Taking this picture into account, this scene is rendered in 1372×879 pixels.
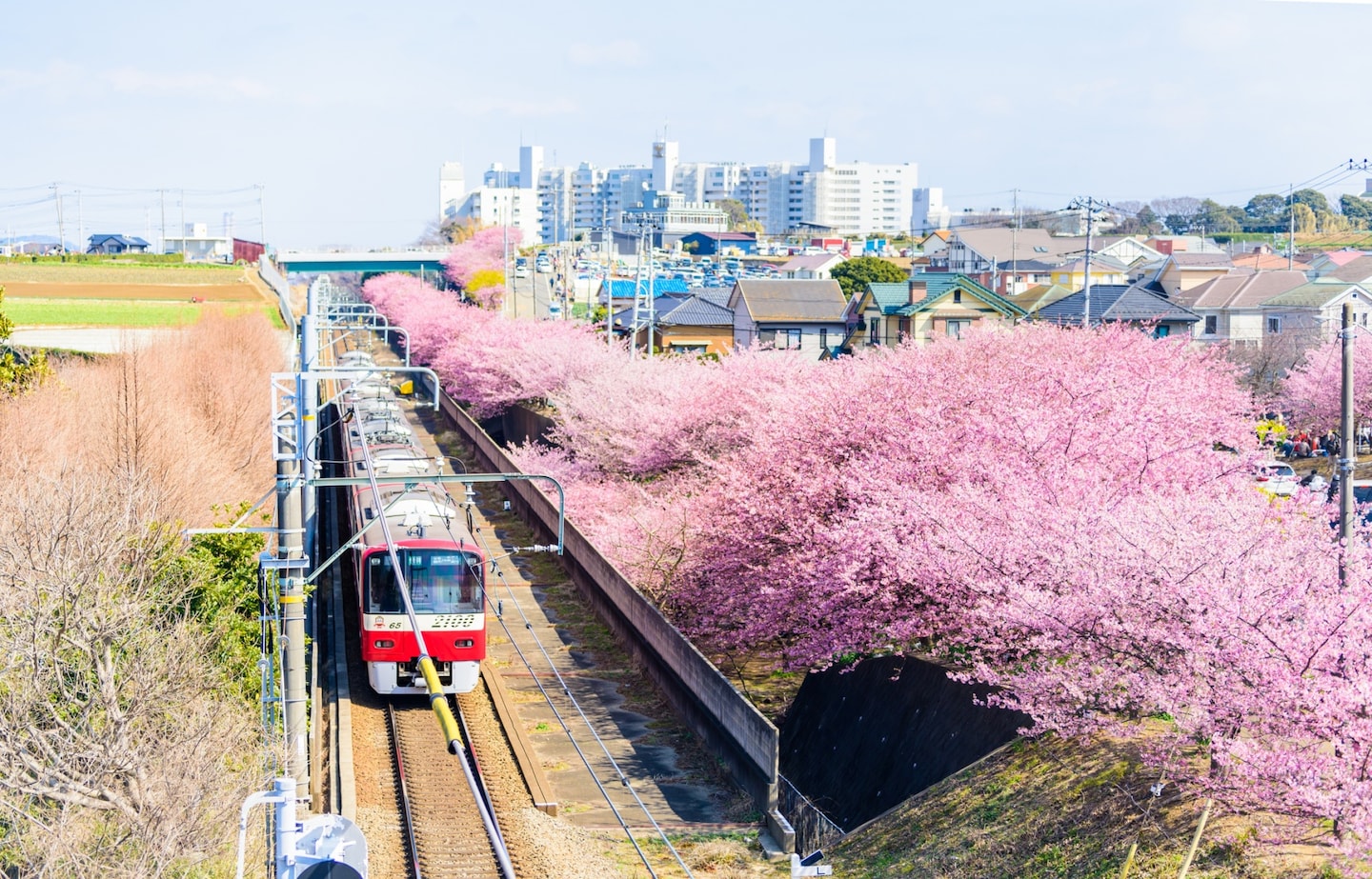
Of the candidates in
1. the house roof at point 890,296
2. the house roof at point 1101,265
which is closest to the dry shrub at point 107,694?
the house roof at point 890,296

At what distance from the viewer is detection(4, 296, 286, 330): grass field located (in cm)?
5428

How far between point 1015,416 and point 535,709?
8267 mm

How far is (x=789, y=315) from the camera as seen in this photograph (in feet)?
190

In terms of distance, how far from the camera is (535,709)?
65.5 feet

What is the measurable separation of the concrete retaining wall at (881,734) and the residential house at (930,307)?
108ft

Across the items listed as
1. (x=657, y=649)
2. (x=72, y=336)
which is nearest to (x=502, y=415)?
(x=72, y=336)

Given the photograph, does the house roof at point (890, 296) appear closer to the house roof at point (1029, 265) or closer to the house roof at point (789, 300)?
the house roof at point (789, 300)

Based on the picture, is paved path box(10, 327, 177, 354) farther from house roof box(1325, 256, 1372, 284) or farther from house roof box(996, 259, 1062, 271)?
house roof box(996, 259, 1062, 271)

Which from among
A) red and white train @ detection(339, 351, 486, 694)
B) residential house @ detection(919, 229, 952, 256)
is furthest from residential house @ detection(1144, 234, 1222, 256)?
red and white train @ detection(339, 351, 486, 694)

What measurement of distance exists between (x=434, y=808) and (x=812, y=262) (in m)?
82.3

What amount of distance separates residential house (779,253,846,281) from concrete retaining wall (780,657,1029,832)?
63.6m

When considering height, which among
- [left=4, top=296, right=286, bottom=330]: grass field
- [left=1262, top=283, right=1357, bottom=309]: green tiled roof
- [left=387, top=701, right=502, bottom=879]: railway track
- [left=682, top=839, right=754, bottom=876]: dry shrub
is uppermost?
[left=1262, top=283, right=1357, bottom=309]: green tiled roof

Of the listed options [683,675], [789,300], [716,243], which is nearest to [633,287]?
[789,300]

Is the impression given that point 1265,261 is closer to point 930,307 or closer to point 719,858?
point 930,307
